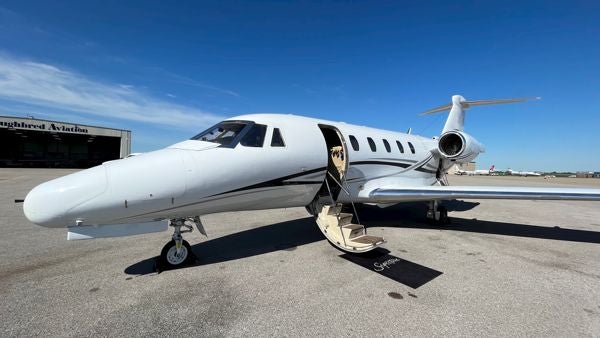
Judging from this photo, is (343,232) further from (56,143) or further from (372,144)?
(56,143)

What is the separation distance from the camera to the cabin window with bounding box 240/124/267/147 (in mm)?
4988

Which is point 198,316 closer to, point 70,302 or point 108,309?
point 108,309

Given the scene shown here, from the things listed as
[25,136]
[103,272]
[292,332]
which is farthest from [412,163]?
[25,136]

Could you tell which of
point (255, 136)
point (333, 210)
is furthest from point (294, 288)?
point (255, 136)

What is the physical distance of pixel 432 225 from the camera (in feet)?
27.5

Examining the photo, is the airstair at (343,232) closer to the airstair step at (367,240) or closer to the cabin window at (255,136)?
the airstair step at (367,240)

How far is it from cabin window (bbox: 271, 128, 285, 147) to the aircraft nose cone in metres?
2.66

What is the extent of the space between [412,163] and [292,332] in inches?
306

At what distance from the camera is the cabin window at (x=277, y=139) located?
5.32 metres

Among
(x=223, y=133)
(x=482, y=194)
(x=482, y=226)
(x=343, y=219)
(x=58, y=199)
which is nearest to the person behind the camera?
(x=58, y=199)

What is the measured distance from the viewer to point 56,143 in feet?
160

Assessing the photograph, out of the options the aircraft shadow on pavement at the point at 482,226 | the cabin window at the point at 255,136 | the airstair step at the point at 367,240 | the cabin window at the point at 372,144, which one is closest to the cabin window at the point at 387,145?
A: the cabin window at the point at 372,144

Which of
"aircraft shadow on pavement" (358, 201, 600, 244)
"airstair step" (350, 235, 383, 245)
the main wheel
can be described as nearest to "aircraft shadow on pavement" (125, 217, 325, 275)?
the main wheel

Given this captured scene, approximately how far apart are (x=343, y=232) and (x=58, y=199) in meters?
4.39
